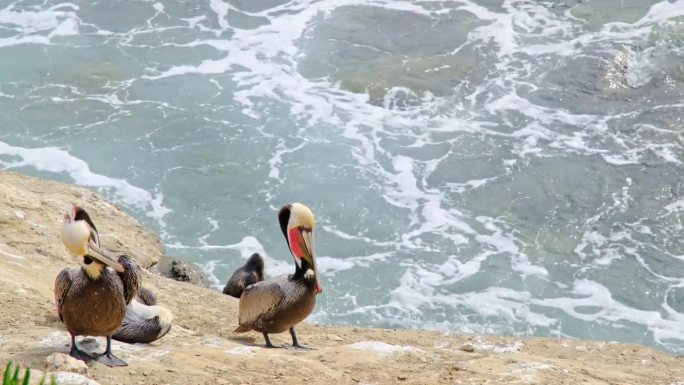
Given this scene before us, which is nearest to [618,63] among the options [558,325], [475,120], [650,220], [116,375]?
[475,120]

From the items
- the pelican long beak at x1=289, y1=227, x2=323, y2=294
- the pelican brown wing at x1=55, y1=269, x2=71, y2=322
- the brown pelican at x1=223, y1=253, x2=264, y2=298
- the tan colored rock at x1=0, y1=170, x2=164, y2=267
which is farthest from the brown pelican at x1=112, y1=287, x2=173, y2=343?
the brown pelican at x1=223, y1=253, x2=264, y2=298

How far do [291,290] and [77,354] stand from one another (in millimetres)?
2443

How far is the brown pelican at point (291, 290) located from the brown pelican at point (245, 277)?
398 cm

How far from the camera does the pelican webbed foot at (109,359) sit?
23.4 feet

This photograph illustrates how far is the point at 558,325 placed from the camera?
15656mm

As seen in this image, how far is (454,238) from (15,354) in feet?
38.5

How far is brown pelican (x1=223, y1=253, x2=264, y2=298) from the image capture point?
13.2 metres

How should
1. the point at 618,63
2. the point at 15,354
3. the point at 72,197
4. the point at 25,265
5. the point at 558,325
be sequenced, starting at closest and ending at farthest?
the point at 15,354, the point at 25,265, the point at 72,197, the point at 558,325, the point at 618,63

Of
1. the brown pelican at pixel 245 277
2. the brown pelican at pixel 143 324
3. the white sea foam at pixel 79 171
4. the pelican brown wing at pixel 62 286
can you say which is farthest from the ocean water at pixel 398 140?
the pelican brown wing at pixel 62 286

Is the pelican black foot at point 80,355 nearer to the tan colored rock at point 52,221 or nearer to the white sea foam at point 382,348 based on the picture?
the white sea foam at point 382,348

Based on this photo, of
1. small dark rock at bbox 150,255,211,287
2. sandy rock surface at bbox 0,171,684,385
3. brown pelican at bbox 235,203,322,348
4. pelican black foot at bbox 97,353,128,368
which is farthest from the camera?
small dark rock at bbox 150,255,211,287

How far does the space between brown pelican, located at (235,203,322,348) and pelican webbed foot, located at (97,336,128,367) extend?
6.45 feet

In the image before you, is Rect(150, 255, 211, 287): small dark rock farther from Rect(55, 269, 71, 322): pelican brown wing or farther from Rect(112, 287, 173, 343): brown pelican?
Rect(55, 269, 71, 322): pelican brown wing

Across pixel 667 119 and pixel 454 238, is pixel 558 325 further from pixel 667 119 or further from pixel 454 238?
pixel 667 119
